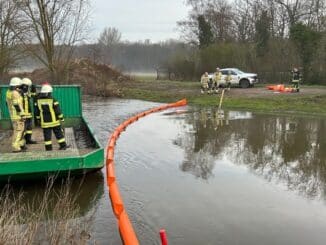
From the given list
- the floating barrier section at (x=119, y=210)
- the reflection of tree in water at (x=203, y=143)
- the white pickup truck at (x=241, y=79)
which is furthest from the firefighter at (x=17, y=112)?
the white pickup truck at (x=241, y=79)

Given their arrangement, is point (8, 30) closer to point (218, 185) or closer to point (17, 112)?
point (17, 112)

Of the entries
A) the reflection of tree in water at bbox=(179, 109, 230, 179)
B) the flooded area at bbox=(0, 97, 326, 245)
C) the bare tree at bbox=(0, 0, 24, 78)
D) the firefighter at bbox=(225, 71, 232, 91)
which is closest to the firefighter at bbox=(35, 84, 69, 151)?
the flooded area at bbox=(0, 97, 326, 245)

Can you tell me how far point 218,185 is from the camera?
28.6 ft

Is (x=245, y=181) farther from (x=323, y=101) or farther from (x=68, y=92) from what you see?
(x=323, y=101)

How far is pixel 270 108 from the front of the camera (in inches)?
846

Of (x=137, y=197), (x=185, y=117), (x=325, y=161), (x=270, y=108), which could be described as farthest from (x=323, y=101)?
(x=137, y=197)

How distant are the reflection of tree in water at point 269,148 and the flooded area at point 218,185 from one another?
0.02 meters

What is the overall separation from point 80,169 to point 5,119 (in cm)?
657

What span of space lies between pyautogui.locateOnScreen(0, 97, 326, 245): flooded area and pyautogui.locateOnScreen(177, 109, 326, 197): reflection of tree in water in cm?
2

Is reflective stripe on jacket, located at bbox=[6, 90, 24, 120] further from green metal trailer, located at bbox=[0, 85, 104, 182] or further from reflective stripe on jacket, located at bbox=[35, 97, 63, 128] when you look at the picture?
green metal trailer, located at bbox=[0, 85, 104, 182]

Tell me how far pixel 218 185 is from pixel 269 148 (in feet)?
13.7

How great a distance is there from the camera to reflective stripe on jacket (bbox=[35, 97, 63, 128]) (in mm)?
9414

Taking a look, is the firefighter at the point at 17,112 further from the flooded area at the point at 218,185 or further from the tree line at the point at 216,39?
the tree line at the point at 216,39

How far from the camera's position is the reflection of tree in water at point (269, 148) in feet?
31.2
